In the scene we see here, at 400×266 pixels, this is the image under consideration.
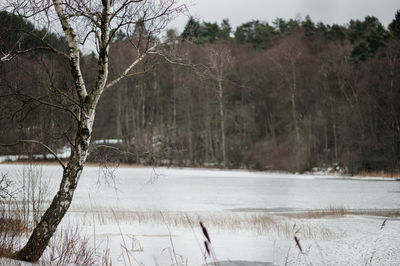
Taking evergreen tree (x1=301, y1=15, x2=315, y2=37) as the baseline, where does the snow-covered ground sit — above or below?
below

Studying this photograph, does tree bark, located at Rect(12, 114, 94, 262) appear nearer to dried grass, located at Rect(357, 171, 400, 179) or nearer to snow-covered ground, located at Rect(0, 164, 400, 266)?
snow-covered ground, located at Rect(0, 164, 400, 266)

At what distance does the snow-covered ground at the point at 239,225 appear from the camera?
670 centimetres

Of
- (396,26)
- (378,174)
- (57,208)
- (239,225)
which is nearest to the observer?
(57,208)

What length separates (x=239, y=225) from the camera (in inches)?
386

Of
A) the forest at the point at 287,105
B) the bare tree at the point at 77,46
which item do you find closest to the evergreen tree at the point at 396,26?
the forest at the point at 287,105

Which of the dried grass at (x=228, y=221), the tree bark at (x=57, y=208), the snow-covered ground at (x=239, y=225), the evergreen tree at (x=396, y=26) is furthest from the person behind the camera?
the evergreen tree at (x=396, y=26)

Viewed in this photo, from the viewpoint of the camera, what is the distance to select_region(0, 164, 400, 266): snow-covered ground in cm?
670

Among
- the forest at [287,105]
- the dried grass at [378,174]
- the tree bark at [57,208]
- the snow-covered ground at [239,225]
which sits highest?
the forest at [287,105]

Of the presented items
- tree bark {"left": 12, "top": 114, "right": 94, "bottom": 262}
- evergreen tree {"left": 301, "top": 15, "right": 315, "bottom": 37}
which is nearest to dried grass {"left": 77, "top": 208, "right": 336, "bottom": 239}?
tree bark {"left": 12, "top": 114, "right": 94, "bottom": 262}

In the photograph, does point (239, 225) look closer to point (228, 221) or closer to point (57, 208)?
point (228, 221)

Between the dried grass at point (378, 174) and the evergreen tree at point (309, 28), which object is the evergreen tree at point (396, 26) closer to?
the evergreen tree at point (309, 28)

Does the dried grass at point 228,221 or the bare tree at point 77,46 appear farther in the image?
the dried grass at point 228,221

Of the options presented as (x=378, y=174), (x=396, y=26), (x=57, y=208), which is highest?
(x=396, y=26)

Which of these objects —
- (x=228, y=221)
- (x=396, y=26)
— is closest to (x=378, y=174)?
(x=396, y=26)
